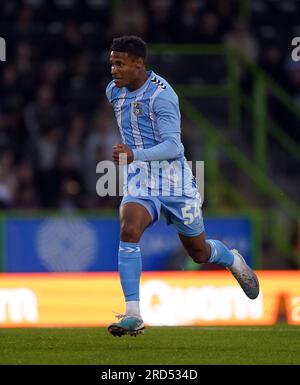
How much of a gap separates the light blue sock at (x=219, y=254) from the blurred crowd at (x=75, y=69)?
7.15 meters

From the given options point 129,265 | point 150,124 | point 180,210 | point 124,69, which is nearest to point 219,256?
point 180,210

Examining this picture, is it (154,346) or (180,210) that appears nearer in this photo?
(154,346)

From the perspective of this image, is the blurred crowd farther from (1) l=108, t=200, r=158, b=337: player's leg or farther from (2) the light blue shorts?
(1) l=108, t=200, r=158, b=337: player's leg

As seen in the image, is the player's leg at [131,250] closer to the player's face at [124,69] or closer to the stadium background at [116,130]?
the player's face at [124,69]

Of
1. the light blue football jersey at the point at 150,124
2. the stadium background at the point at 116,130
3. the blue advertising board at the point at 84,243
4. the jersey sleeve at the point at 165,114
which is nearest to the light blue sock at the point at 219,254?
the light blue football jersey at the point at 150,124

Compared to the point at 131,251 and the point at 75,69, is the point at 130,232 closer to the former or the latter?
the point at 131,251

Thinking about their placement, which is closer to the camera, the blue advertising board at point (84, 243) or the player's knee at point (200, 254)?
the player's knee at point (200, 254)

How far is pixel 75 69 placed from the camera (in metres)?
19.4

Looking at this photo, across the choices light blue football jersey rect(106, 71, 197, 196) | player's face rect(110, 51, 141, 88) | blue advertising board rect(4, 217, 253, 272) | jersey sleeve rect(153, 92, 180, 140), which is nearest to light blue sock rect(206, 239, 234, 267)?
light blue football jersey rect(106, 71, 197, 196)

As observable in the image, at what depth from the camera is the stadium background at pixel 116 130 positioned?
18047 mm

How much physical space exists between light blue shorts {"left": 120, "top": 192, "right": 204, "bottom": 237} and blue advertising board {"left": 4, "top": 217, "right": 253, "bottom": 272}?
7.18 m

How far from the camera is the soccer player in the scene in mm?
10047

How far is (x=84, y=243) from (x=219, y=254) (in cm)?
712

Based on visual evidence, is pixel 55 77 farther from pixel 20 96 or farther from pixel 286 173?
pixel 286 173
